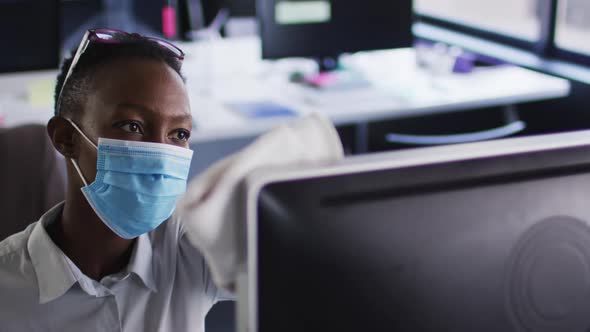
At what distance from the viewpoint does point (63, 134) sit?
116 cm

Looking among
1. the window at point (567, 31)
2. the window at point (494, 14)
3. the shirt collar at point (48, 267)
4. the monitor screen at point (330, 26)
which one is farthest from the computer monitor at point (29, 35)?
the window at point (567, 31)

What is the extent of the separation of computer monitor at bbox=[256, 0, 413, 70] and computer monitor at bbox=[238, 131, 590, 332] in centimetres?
247

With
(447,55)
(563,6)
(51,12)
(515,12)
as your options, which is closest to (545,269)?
(51,12)

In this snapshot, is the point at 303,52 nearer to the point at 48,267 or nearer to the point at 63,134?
the point at 63,134

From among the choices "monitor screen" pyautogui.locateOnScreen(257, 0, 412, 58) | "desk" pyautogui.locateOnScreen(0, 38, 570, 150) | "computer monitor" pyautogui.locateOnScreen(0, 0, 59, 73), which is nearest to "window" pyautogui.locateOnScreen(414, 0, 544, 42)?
"desk" pyautogui.locateOnScreen(0, 38, 570, 150)

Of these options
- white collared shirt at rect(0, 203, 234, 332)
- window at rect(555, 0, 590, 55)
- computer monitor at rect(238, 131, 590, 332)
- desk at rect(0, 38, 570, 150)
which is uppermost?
window at rect(555, 0, 590, 55)

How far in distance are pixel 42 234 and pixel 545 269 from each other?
0.75 m

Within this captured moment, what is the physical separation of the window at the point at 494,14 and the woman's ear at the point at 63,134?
9.82 feet

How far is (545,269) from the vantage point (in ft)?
2.17

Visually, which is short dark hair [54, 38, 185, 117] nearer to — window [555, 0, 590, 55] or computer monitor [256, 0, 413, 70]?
computer monitor [256, 0, 413, 70]

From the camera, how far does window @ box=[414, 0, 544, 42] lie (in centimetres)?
389

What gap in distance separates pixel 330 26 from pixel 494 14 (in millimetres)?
2378

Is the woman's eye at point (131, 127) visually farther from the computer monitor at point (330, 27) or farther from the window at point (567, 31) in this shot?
the window at point (567, 31)

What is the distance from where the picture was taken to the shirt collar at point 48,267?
3.55 ft
